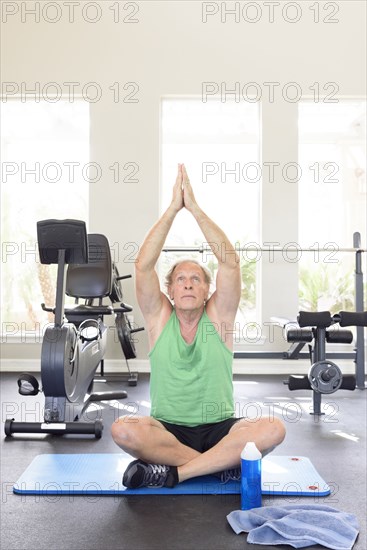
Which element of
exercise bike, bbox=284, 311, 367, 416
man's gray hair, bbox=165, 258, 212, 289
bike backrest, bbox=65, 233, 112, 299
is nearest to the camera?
man's gray hair, bbox=165, 258, 212, 289

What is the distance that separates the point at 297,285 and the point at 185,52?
2228mm

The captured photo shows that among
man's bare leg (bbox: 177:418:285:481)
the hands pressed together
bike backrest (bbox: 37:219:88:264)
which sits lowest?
man's bare leg (bbox: 177:418:285:481)

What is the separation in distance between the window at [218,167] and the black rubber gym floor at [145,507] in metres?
2.32

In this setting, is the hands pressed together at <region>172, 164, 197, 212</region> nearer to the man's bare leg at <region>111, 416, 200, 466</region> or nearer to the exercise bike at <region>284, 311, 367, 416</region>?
the man's bare leg at <region>111, 416, 200, 466</region>

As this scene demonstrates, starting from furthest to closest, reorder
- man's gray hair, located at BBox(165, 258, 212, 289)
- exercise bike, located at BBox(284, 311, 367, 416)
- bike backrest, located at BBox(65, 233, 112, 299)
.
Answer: bike backrest, located at BBox(65, 233, 112, 299) → exercise bike, located at BBox(284, 311, 367, 416) → man's gray hair, located at BBox(165, 258, 212, 289)

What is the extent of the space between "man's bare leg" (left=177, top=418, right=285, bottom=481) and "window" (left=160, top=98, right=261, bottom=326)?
3.15 metres

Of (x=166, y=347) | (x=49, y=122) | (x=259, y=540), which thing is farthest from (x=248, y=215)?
(x=259, y=540)

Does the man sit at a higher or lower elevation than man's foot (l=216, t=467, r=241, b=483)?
higher

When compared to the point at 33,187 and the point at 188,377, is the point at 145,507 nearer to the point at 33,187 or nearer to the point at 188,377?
the point at 188,377

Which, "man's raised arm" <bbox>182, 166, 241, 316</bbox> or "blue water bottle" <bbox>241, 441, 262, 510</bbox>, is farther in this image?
"man's raised arm" <bbox>182, 166, 241, 316</bbox>

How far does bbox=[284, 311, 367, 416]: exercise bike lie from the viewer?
365 cm

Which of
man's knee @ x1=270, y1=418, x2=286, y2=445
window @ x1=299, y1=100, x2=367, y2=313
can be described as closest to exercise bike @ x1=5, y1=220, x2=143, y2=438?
man's knee @ x1=270, y1=418, x2=286, y2=445

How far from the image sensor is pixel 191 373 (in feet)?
8.29

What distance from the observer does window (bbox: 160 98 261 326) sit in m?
5.66
